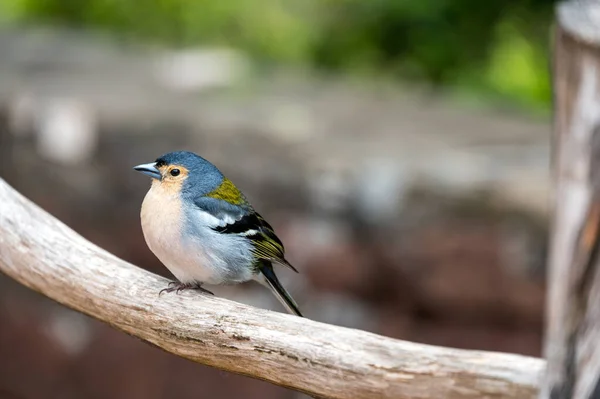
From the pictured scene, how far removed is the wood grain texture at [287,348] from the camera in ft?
8.30

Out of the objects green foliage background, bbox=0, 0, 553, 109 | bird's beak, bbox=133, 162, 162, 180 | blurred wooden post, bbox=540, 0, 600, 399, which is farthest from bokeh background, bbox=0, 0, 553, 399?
bird's beak, bbox=133, 162, 162, 180

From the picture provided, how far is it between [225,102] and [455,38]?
175cm

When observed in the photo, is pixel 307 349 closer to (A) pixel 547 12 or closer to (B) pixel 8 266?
(B) pixel 8 266

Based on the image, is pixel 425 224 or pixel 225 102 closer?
pixel 425 224

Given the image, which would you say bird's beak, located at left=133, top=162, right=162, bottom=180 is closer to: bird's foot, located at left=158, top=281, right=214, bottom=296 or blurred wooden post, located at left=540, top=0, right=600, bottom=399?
bird's foot, located at left=158, top=281, right=214, bottom=296

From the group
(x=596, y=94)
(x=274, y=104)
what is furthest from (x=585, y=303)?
(x=274, y=104)

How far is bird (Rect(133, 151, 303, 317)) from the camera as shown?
2.59m

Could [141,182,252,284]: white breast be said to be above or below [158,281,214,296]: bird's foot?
above

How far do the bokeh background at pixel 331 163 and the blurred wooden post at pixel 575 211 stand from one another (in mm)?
980

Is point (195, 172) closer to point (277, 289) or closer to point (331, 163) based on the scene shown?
point (277, 289)

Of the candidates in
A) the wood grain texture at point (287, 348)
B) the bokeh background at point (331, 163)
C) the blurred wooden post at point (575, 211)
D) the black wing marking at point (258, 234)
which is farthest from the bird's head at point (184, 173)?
the bokeh background at point (331, 163)

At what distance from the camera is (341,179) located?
4.96 m

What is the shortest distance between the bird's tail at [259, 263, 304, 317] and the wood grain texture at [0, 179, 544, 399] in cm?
34

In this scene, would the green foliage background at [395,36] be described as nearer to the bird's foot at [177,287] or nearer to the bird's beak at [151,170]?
the bird's foot at [177,287]
